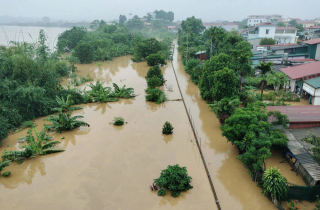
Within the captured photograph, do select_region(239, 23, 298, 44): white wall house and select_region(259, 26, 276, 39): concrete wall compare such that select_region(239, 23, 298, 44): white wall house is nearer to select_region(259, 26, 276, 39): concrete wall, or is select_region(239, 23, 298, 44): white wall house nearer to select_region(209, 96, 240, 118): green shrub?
select_region(259, 26, 276, 39): concrete wall

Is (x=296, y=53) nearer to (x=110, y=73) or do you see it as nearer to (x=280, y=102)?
(x=280, y=102)

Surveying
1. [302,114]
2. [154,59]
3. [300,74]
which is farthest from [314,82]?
[154,59]

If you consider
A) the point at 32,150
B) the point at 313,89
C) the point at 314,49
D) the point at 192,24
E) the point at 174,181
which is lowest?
the point at 174,181

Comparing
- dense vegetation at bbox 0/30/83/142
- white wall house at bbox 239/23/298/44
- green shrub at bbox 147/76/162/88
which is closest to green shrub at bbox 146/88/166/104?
green shrub at bbox 147/76/162/88

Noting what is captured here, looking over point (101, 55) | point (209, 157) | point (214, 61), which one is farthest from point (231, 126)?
point (101, 55)

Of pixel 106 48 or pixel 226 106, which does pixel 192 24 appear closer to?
pixel 106 48

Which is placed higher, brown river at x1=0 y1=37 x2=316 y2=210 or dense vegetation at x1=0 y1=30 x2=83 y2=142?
dense vegetation at x1=0 y1=30 x2=83 y2=142
